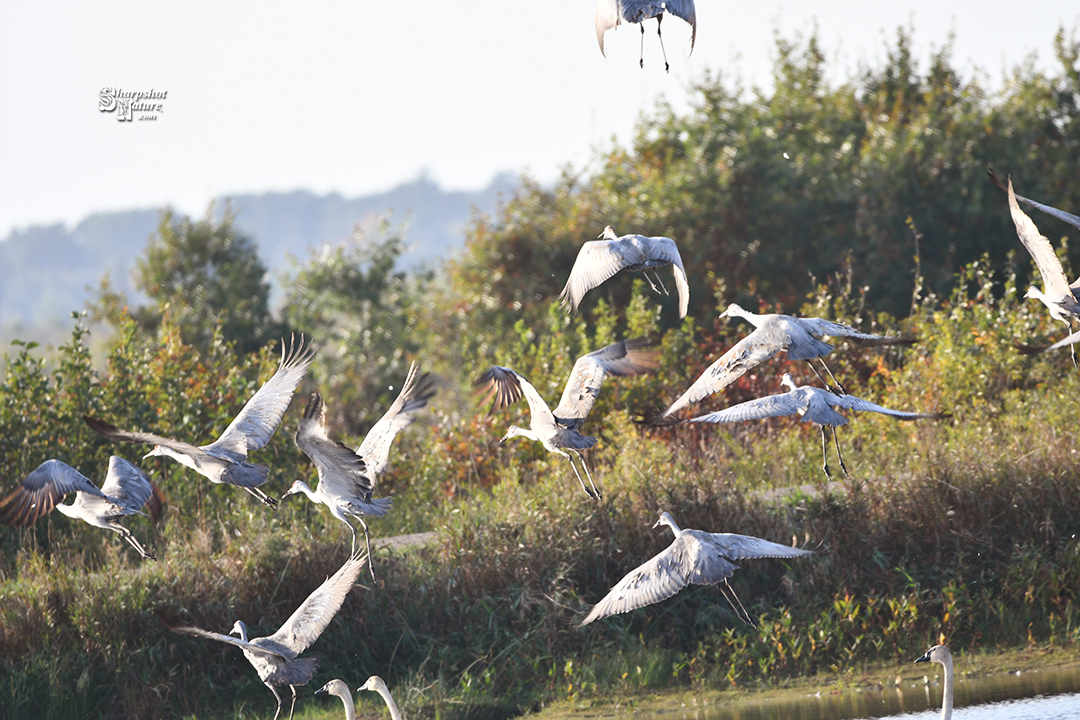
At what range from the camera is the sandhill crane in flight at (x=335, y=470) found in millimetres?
9414

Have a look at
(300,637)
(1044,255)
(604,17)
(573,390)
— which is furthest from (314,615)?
(1044,255)

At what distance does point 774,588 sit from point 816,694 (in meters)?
1.53

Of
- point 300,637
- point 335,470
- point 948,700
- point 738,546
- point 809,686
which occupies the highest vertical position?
point 335,470

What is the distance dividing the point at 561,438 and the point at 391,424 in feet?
4.70

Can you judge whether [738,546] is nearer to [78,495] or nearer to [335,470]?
[335,470]

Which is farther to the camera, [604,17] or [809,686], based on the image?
[809,686]

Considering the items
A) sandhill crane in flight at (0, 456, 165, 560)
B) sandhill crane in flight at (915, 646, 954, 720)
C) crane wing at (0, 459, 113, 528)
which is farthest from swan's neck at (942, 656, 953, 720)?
crane wing at (0, 459, 113, 528)

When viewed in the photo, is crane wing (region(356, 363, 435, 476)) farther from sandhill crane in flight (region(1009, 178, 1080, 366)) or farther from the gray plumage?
sandhill crane in flight (region(1009, 178, 1080, 366))

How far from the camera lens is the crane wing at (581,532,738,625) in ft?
32.1

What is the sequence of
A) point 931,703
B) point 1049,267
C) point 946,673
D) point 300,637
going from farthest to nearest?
point 931,703, point 300,637, point 1049,267, point 946,673

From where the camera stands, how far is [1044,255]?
973 centimetres

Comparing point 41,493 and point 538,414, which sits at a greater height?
point 538,414

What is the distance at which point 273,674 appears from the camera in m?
10.4

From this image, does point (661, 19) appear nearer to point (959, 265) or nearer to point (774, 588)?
point (774, 588)
